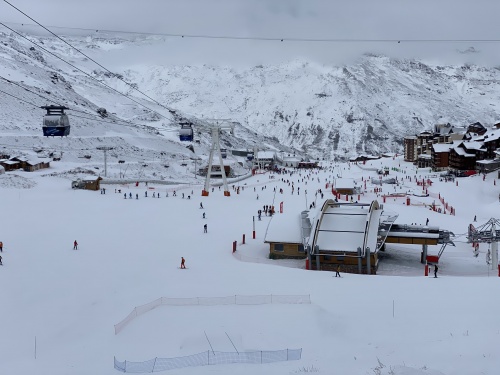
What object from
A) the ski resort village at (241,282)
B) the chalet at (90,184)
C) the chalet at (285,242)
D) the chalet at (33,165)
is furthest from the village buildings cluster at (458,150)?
the chalet at (33,165)

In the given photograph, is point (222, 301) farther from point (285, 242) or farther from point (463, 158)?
point (463, 158)

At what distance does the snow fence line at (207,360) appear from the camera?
1145cm

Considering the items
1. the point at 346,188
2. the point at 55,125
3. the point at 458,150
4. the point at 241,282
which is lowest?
the point at 241,282

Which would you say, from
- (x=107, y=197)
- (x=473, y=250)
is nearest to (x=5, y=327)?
(x=473, y=250)

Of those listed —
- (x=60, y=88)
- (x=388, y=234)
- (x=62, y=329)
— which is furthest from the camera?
(x=60, y=88)

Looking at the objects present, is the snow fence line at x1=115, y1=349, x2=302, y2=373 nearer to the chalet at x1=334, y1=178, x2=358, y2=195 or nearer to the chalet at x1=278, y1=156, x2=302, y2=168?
the chalet at x1=334, y1=178, x2=358, y2=195

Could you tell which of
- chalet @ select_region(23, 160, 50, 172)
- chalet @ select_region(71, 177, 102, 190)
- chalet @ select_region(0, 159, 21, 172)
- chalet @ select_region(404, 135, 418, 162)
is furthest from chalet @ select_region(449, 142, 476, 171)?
chalet @ select_region(0, 159, 21, 172)

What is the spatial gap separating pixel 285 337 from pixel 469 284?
773cm

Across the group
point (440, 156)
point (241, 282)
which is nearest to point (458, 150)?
point (440, 156)

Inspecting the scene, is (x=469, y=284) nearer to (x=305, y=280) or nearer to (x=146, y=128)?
(x=305, y=280)

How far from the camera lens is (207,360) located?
11.6 meters

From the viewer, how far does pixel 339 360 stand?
11.3 m

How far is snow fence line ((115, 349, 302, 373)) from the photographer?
11.5 m

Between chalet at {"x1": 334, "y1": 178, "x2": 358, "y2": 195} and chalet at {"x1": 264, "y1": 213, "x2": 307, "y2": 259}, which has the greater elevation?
chalet at {"x1": 334, "y1": 178, "x2": 358, "y2": 195}
